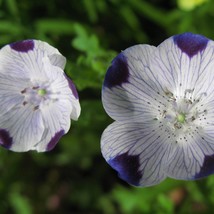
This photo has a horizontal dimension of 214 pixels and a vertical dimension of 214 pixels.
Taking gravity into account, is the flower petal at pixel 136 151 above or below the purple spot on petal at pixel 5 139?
above

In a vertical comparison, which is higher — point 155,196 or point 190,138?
point 190,138

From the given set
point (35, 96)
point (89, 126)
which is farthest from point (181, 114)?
point (89, 126)

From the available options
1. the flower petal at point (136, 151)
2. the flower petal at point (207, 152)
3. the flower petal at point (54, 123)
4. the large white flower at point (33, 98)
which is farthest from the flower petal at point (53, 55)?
the flower petal at point (207, 152)

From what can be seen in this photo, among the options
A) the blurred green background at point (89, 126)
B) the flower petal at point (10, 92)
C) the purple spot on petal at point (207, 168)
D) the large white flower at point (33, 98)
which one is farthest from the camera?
the blurred green background at point (89, 126)

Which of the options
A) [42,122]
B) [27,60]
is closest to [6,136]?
[42,122]

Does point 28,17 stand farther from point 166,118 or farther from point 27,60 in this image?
point 166,118

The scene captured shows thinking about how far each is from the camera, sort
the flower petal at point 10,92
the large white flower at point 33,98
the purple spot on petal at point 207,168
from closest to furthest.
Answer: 1. the purple spot on petal at point 207,168
2. the large white flower at point 33,98
3. the flower petal at point 10,92

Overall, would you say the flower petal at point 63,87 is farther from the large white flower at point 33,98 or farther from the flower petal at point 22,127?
the flower petal at point 22,127
